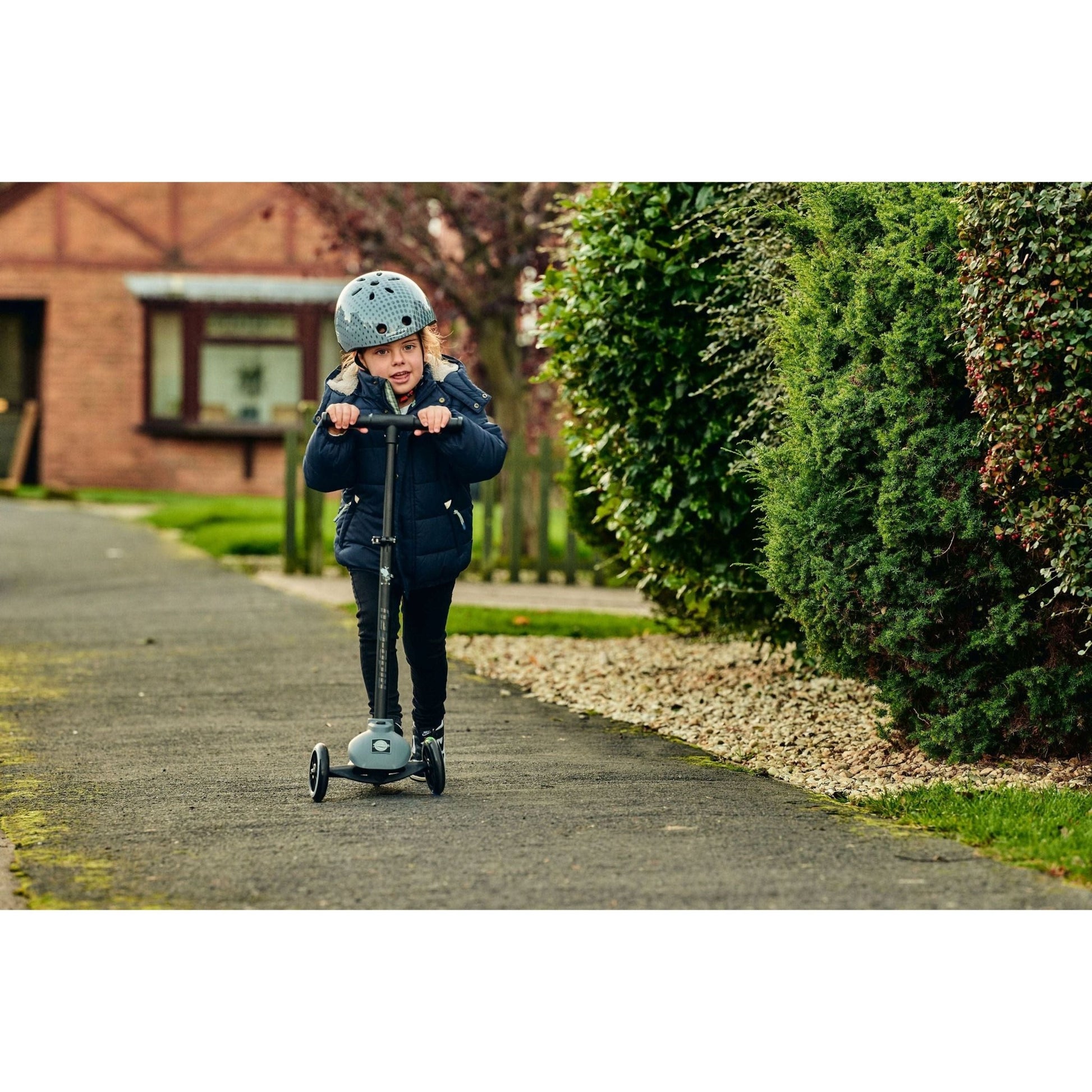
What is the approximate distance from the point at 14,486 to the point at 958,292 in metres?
21.4

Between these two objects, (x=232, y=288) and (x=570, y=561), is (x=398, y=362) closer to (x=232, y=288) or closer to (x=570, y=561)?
(x=570, y=561)

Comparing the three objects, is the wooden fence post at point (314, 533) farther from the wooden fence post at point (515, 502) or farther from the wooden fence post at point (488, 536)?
the wooden fence post at point (515, 502)

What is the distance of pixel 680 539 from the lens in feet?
25.7

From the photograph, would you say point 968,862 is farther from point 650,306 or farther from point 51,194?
point 51,194

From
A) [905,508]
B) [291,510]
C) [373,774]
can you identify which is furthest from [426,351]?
[291,510]

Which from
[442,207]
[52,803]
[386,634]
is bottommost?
A: [52,803]

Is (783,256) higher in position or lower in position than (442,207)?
lower

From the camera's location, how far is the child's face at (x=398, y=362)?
18.6ft

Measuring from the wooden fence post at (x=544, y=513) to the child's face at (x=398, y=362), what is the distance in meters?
8.33

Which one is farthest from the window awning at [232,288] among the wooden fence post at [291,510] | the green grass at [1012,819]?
the green grass at [1012,819]

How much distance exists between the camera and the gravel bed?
607 cm

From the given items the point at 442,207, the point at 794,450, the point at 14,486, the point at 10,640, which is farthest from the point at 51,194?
the point at 794,450

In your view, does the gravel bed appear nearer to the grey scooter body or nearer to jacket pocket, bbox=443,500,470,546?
the grey scooter body

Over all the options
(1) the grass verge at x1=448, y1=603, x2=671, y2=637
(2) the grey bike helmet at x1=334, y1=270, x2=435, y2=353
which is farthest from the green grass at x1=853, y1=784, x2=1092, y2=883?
(1) the grass verge at x1=448, y1=603, x2=671, y2=637
